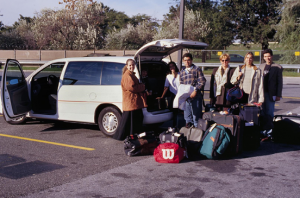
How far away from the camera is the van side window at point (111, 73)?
7410 millimetres

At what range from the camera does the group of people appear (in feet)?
22.4

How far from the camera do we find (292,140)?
7102mm

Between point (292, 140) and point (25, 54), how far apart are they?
36123 mm

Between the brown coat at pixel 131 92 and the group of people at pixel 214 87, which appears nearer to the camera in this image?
the brown coat at pixel 131 92

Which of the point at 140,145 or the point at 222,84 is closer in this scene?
the point at 140,145

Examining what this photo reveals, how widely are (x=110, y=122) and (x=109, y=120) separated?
46mm

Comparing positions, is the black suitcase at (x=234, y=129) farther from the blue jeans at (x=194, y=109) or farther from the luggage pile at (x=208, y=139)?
the blue jeans at (x=194, y=109)

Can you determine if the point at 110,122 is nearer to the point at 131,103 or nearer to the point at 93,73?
the point at 131,103

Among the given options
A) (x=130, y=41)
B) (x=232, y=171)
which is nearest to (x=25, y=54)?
(x=130, y=41)

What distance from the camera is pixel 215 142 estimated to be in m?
5.93

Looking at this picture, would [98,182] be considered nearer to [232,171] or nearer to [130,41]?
[232,171]

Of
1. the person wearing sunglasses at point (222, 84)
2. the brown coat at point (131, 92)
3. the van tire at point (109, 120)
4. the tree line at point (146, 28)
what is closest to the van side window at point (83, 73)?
the van tire at point (109, 120)

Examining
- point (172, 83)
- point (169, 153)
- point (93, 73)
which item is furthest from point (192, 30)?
point (169, 153)

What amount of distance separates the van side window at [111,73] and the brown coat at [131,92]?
1.99ft
